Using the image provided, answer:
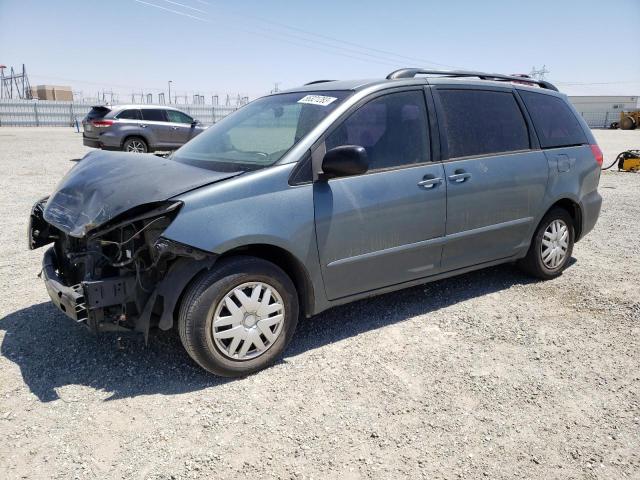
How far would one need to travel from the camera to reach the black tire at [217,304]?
2928mm

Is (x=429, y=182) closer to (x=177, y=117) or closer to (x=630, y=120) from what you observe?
(x=177, y=117)

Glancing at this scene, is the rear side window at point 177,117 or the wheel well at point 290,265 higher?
the rear side window at point 177,117

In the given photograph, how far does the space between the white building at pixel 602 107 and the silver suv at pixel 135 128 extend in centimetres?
5308

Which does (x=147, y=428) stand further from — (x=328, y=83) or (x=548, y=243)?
(x=548, y=243)

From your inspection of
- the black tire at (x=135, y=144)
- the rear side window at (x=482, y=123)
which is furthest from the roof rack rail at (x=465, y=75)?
the black tire at (x=135, y=144)

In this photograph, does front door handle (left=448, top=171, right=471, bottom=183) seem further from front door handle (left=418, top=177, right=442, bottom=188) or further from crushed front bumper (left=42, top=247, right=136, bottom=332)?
crushed front bumper (left=42, top=247, right=136, bottom=332)

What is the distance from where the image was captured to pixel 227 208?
2.96 m

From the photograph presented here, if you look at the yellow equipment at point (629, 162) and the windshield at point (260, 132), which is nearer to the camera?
the windshield at point (260, 132)

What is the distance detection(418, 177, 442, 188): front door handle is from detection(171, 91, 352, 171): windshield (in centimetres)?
83

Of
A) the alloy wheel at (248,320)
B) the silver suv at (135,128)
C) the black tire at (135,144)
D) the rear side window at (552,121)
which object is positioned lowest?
the alloy wheel at (248,320)

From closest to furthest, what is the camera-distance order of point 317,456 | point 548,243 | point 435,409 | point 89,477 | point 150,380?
1. point 89,477
2. point 317,456
3. point 435,409
4. point 150,380
5. point 548,243

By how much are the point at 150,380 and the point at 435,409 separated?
1708mm

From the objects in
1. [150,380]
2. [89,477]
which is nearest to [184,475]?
[89,477]

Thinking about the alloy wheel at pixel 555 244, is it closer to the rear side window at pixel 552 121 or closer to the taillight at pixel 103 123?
the rear side window at pixel 552 121
